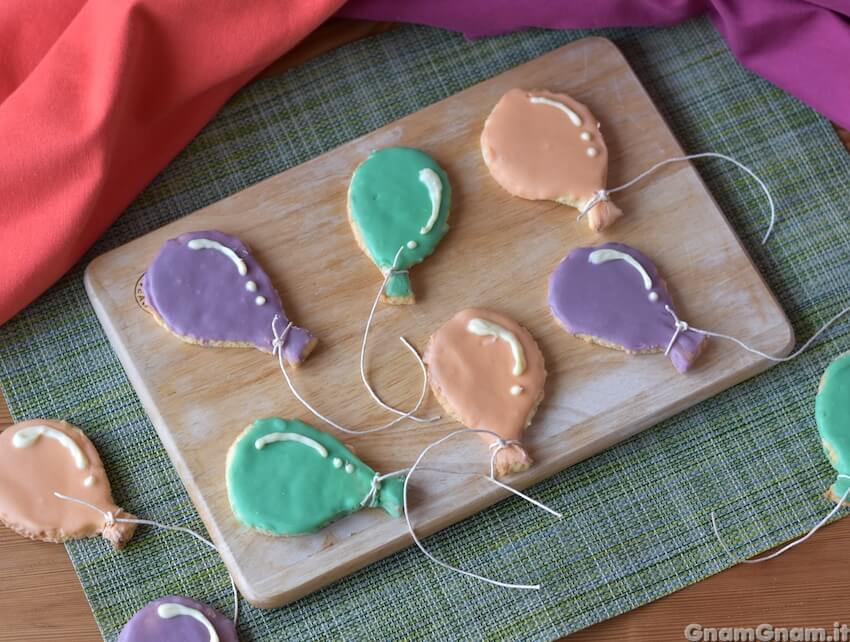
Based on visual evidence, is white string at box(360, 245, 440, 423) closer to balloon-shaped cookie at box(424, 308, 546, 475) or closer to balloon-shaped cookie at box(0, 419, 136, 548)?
balloon-shaped cookie at box(424, 308, 546, 475)

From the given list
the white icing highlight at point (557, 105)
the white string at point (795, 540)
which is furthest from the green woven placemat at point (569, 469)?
the white icing highlight at point (557, 105)

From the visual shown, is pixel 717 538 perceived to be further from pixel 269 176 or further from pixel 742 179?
pixel 269 176

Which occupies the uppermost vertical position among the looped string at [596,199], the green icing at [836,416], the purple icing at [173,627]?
the looped string at [596,199]

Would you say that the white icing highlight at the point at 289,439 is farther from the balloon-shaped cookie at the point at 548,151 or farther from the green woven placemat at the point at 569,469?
the balloon-shaped cookie at the point at 548,151

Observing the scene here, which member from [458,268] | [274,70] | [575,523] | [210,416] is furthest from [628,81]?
[210,416]

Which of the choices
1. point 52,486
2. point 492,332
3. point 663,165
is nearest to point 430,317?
point 492,332

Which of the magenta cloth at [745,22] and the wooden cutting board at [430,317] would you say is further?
the magenta cloth at [745,22]
